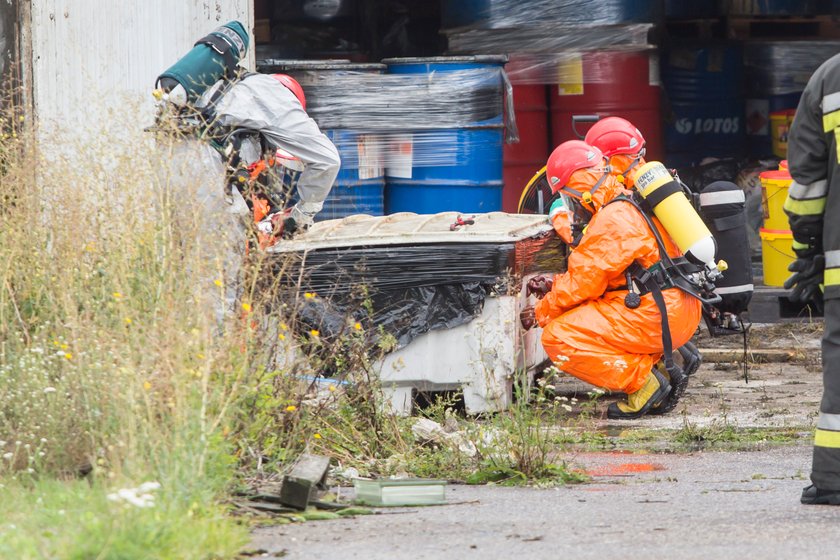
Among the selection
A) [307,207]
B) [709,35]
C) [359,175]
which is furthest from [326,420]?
[709,35]

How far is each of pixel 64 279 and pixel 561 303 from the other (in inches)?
99.9

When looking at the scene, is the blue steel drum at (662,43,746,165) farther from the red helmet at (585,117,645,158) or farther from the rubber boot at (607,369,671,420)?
the rubber boot at (607,369,671,420)

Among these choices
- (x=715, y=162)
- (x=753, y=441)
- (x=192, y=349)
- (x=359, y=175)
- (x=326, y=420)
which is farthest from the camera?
(x=715, y=162)

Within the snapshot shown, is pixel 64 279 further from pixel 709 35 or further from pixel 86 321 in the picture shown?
pixel 709 35

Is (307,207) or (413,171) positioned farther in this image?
(413,171)

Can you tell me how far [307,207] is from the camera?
6.27 meters

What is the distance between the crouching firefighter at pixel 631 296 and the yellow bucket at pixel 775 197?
2.49m

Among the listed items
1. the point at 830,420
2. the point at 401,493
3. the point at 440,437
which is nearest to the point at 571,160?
the point at 440,437

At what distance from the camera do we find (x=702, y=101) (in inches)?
416

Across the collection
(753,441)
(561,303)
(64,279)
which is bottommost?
(753,441)

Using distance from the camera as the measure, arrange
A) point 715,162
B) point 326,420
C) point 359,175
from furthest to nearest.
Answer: point 715,162
point 359,175
point 326,420

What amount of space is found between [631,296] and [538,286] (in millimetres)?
516

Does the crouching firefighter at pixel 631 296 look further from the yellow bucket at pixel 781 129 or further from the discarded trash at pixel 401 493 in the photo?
the yellow bucket at pixel 781 129

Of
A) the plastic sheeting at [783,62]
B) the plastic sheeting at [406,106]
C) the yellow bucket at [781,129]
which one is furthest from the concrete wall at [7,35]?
the plastic sheeting at [783,62]
